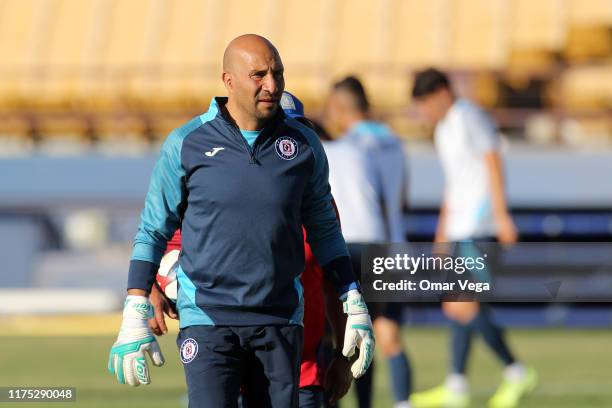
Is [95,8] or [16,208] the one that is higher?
[95,8]

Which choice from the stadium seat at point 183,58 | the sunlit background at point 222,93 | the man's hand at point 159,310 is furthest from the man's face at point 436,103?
the stadium seat at point 183,58

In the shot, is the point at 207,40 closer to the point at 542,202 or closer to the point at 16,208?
the point at 16,208

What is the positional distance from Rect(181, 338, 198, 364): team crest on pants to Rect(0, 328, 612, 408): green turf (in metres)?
4.80

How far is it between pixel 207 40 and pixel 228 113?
1171 inches

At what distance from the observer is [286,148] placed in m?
5.49

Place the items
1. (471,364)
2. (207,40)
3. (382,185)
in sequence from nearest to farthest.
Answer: (382,185) → (471,364) → (207,40)

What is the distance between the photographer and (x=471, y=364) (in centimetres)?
1573

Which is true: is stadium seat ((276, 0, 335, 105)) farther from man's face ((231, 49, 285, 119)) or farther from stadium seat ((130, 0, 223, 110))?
man's face ((231, 49, 285, 119))

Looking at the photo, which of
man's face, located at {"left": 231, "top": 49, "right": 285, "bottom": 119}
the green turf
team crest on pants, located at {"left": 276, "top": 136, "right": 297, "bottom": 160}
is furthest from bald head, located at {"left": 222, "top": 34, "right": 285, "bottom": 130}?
the green turf

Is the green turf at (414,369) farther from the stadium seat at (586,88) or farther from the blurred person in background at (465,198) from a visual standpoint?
the stadium seat at (586,88)

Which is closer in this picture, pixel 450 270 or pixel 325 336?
pixel 450 270

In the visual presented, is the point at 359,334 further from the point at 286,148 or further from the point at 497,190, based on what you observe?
the point at 497,190

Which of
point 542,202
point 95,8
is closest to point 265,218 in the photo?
point 542,202

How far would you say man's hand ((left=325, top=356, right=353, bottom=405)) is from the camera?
6.18 meters
